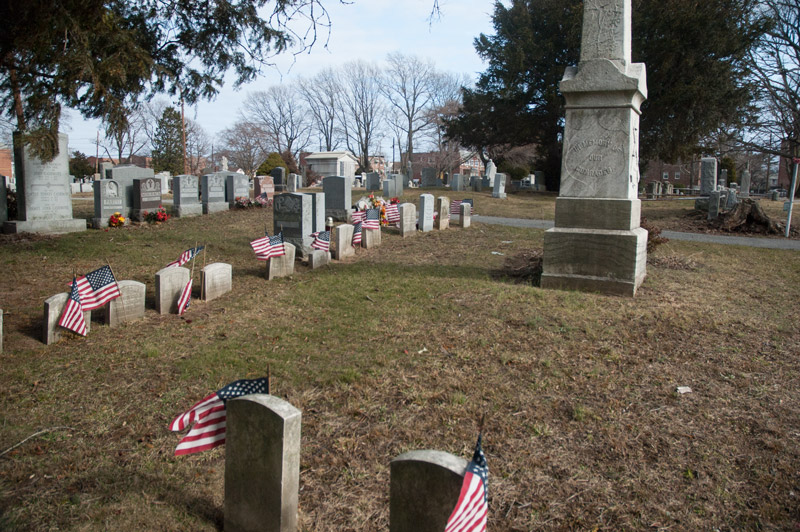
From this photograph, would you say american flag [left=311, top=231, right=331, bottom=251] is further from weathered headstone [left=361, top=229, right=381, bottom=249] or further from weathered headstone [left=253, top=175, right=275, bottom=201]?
weathered headstone [left=253, top=175, right=275, bottom=201]

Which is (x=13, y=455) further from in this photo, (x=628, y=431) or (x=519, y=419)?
(x=628, y=431)

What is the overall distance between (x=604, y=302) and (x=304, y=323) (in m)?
3.63

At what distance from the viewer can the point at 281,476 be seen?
2291 millimetres

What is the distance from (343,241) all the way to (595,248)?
16.0 ft

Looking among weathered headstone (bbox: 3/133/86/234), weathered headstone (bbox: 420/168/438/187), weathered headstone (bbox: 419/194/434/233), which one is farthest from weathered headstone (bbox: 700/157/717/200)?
weathered headstone (bbox: 3/133/86/234)

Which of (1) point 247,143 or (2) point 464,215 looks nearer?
(2) point 464,215

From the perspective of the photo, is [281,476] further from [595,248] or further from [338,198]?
[338,198]

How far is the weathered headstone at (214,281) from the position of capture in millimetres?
7043

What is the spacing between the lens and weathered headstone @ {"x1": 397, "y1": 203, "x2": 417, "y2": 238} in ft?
44.2

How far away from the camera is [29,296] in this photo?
22.8 feet

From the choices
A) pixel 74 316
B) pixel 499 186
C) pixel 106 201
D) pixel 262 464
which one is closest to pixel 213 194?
pixel 106 201

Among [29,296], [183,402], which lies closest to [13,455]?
[183,402]

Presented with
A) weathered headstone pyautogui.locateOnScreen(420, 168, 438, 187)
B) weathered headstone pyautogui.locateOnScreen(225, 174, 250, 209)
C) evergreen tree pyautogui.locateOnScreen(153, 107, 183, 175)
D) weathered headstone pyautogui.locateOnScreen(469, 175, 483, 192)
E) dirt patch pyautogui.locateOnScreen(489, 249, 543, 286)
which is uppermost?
Result: evergreen tree pyautogui.locateOnScreen(153, 107, 183, 175)

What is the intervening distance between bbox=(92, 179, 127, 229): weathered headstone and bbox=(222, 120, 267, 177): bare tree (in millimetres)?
50499
